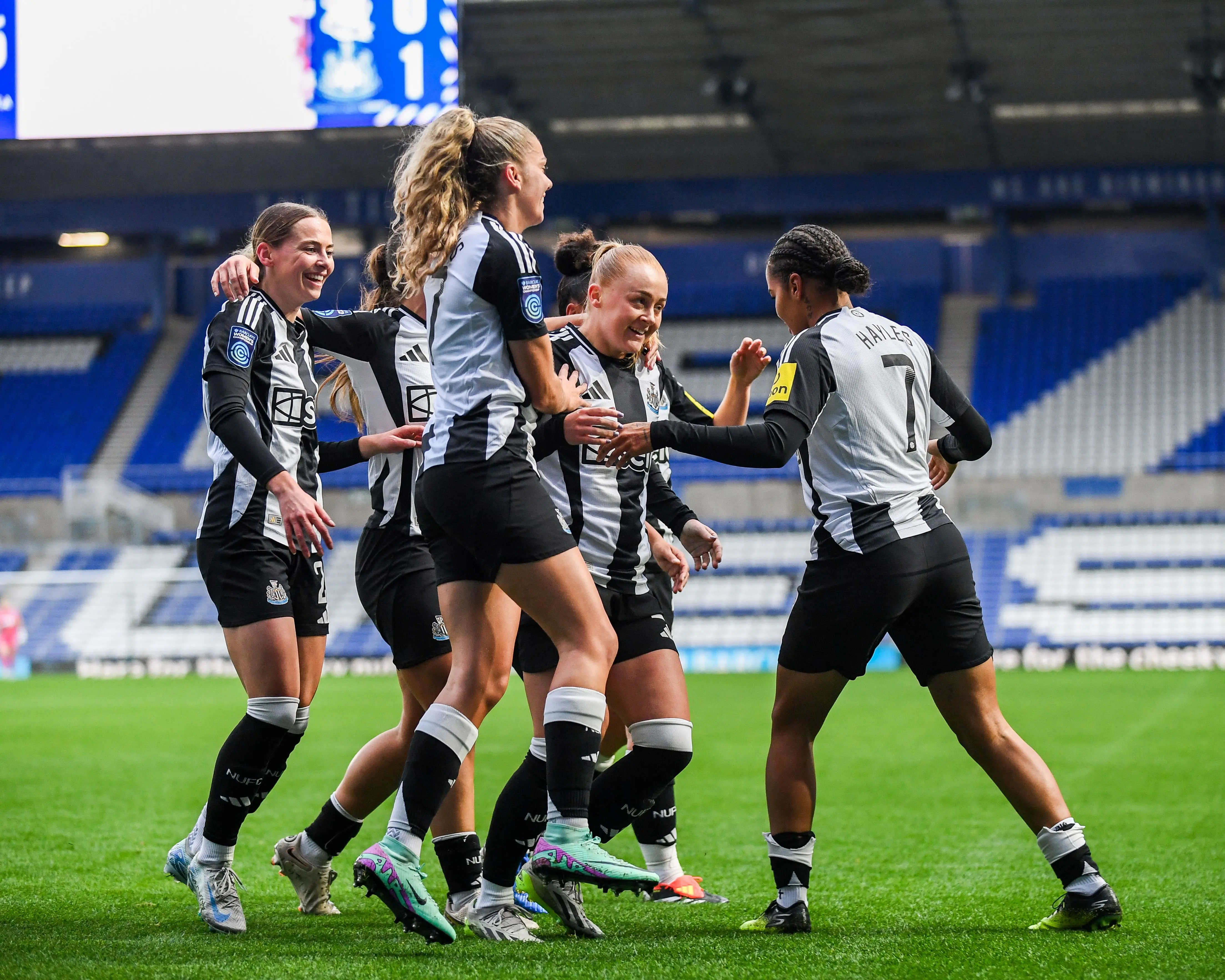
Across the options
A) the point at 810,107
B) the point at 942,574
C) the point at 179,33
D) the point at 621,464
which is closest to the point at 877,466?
the point at 942,574

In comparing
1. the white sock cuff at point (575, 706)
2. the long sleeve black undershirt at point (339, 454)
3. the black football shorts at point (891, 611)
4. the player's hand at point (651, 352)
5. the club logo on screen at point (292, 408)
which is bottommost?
the white sock cuff at point (575, 706)

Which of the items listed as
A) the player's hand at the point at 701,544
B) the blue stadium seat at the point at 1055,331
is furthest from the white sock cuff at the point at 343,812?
the blue stadium seat at the point at 1055,331

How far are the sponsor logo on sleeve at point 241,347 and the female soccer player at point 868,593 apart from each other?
1.21m

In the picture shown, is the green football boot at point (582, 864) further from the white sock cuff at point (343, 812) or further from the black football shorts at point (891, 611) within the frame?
the white sock cuff at point (343, 812)

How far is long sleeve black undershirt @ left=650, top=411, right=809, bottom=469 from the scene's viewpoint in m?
3.76

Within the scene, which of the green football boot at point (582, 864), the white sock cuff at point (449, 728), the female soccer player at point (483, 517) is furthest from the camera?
the white sock cuff at point (449, 728)

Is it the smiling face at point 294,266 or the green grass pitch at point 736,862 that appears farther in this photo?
the smiling face at point 294,266

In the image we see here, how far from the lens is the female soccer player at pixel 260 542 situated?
13.7 feet

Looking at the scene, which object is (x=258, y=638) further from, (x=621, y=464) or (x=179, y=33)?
(x=179, y=33)

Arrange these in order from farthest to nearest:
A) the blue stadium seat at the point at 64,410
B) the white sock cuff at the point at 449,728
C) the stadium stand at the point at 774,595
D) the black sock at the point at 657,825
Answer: the blue stadium seat at the point at 64,410
the stadium stand at the point at 774,595
the black sock at the point at 657,825
the white sock cuff at the point at 449,728

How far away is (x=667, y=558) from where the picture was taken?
4523mm

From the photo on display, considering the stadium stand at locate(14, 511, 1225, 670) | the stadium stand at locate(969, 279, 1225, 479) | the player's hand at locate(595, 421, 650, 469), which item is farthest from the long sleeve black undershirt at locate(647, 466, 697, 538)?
the stadium stand at locate(969, 279, 1225, 479)

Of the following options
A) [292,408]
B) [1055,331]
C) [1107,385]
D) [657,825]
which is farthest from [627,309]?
[1055,331]

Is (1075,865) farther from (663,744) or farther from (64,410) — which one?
(64,410)
